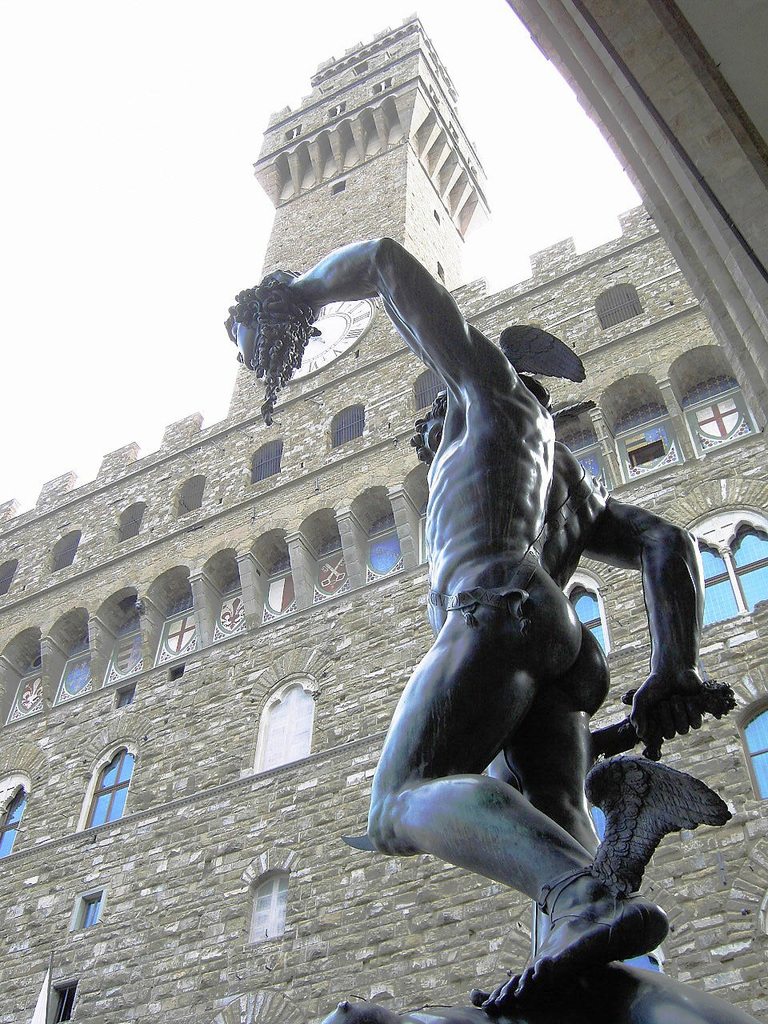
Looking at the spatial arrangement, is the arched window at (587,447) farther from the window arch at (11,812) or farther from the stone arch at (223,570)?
the window arch at (11,812)

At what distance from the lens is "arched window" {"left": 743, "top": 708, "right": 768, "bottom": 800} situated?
8938mm

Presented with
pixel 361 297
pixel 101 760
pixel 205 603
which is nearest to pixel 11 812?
pixel 101 760

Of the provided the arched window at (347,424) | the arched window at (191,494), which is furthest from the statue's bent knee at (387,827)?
the arched window at (191,494)

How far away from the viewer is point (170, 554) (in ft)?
52.0

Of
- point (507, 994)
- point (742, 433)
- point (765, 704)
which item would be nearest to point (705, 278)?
point (507, 994)

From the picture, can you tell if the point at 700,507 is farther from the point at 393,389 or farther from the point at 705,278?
the point at 705,278

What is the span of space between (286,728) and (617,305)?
7329mm

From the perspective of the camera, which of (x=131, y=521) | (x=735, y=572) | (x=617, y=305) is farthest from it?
(x=131, y=521)

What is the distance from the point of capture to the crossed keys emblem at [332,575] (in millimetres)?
14156

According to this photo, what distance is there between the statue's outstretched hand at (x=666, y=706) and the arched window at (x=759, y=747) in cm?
743

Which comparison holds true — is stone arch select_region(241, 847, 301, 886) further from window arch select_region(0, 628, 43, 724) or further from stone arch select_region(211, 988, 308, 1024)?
window arch select_region(0, 628, 43, 724)

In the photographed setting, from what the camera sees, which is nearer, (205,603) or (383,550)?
(383,550)

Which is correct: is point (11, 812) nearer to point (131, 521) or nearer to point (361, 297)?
point (131, 521)

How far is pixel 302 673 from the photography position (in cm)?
1294
